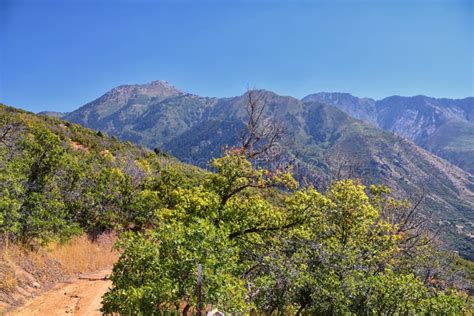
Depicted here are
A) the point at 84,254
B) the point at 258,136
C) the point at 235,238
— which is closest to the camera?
the point at 235,238

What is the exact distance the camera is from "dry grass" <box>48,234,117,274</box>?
19406 mm

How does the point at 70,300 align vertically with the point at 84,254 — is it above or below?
below

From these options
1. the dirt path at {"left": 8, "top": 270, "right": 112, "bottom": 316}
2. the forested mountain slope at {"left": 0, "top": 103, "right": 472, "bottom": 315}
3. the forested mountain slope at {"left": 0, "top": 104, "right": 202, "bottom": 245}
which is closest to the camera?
the forested mountain slope at {"left": 0, "top": 103, "right": 472, "bottom": 315}

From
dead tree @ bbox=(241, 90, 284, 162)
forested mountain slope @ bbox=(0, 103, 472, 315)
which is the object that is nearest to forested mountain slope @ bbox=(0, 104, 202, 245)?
forested mountain slope @ bbox=(0, 103, 472, 315)

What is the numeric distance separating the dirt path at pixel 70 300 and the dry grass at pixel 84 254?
1.57 meters

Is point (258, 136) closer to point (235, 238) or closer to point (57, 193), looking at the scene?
point (235, 238)

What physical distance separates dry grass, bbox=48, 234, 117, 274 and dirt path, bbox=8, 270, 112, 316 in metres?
1.57

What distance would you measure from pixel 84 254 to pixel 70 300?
6.49 meters

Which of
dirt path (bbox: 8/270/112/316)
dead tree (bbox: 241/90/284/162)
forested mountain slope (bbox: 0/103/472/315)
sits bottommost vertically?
dirt path (bbox: 8/270/112/316)

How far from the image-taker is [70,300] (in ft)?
50.5

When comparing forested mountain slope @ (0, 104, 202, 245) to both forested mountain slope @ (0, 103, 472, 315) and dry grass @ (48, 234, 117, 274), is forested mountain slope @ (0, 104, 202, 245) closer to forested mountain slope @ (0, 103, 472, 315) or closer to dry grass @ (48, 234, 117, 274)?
forested mountain slope @ (0, 103, 472, 315)

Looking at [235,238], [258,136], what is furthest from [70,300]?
[258,136]

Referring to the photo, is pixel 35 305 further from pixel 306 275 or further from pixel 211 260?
pixel 306 275

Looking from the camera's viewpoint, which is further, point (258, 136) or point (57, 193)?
point (57, 193)
